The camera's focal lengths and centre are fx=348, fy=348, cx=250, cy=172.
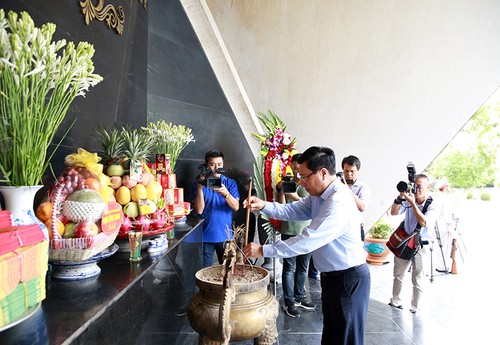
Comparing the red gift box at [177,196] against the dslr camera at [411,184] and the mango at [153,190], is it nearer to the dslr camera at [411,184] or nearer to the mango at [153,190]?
the mango at [153,190]

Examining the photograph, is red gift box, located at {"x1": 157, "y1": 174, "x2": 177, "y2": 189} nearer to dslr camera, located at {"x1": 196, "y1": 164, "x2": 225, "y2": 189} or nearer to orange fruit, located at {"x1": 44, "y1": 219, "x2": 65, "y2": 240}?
dslr camera, located at {"x1": 196, "y1": 164, "x2": 225, "y2": 189}

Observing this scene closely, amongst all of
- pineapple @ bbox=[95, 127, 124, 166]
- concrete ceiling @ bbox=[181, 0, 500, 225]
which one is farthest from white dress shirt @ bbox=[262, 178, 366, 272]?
Answer: concrete ceiling @ bbox=[181, 0, 500, 225]

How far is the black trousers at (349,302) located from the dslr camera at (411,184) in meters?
1.53

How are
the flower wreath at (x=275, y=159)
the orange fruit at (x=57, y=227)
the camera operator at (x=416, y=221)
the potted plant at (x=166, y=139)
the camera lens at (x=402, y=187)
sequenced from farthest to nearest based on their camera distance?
1. the flower wreath at (x=275, y=159)
2. the camera operator at (x=416, y=221)
3. the camera lens at (x=402, y=187)
4. the potted plant at (x=166, y=139)
5. the orange fruit at (x=57, y=227)

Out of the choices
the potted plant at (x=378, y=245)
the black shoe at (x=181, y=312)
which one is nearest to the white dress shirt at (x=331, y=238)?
the black shoe at (x=181, y=312)

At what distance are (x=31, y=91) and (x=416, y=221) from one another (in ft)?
11.6

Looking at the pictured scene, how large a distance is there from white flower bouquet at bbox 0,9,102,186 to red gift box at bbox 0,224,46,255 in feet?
0.62

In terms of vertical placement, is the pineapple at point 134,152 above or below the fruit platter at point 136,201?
above

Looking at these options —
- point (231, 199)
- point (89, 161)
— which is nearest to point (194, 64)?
point (231, 199)

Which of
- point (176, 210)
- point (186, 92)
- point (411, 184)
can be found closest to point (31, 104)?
point (176, 210)

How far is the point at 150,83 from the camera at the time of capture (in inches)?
133

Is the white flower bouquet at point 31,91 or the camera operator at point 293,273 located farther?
the camera operator at point 293,273

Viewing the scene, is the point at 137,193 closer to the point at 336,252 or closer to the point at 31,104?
the point at 31,104

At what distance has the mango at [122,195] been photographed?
1819 mm
